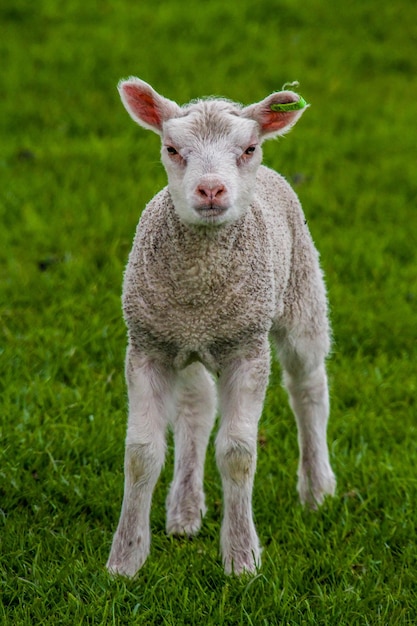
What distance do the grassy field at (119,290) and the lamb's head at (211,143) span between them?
1374 millimetres

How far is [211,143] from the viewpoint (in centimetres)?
391

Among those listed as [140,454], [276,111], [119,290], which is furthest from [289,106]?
[119,290]

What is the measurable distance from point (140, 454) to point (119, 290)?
9.15 feet

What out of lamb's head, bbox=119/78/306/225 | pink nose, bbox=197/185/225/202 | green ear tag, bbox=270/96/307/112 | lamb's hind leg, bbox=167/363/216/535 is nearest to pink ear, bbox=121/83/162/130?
lamb's head, bbox=119/78/306/225

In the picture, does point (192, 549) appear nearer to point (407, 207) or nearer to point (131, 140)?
point (407, 207)

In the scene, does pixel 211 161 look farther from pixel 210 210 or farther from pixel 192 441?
pixel 192 441

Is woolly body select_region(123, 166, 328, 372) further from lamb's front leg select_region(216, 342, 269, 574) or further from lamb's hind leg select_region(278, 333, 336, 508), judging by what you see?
lamb's hind leg select_region(278, 333, 336, 508)

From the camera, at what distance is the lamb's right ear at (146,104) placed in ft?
13.5

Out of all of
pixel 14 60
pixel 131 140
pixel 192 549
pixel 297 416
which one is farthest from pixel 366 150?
pixel 192 549

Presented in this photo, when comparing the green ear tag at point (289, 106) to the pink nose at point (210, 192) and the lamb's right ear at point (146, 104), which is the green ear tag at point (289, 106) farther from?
the pink nose at point (210, 192)

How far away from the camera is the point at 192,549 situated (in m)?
4.59

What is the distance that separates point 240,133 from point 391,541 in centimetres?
192

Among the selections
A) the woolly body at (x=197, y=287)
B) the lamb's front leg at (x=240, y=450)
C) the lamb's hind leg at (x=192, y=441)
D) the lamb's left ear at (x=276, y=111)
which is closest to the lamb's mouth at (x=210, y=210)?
the woolly body at (x=197, y=287)

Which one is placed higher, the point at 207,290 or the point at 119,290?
the point at 207,290
